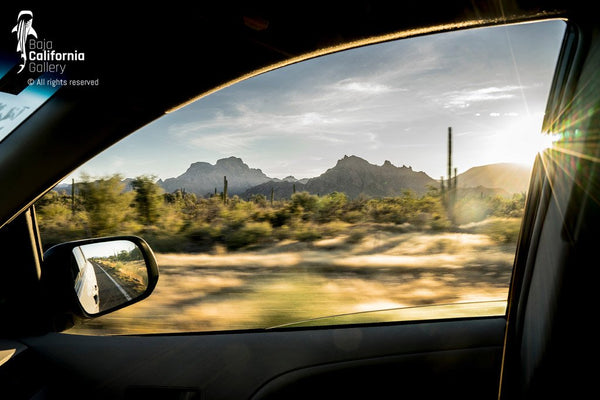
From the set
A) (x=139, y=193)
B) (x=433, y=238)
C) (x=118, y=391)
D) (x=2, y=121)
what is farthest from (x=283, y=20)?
(x=139, y=193)

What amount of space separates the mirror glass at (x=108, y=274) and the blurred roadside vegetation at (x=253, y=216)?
1.12 m

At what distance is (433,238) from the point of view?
4.71 metres

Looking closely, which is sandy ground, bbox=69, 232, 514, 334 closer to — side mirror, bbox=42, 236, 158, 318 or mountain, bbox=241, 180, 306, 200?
side mirror, bbox=42, 236, 158, 318

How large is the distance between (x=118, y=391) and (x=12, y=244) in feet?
2.50

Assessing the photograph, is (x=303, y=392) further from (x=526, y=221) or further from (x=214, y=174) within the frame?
(x=214, y=174)

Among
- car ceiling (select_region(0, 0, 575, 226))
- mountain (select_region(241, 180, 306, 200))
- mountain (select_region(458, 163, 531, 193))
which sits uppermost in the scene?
car ceiling (select_region(0, 0, 575, 226))

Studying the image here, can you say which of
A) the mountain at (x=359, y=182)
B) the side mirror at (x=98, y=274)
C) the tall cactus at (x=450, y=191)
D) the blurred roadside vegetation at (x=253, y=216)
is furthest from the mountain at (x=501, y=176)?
the mountain at (x=359, y=182)

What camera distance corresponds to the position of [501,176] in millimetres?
2371

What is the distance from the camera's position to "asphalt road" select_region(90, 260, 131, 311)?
207 cm

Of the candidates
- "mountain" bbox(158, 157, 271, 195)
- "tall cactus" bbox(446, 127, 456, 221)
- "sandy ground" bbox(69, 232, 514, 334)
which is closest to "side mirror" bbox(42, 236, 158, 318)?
"sandy ground" bbox(69, 232, 514, 334)

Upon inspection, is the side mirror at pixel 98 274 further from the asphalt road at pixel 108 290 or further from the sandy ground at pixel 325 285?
the sandy ground at pixel 325 285

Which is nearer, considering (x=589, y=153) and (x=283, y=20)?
(x=589, y=153)

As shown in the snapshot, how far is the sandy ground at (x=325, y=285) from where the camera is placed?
2572mm

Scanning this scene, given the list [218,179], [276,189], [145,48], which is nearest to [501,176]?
[145,48]
